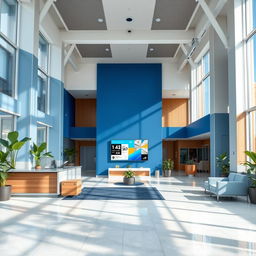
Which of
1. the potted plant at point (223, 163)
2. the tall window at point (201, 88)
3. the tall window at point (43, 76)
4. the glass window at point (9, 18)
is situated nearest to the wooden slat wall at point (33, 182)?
the tall window at point (43, 76)

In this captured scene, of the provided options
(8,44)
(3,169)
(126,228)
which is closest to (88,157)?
(8,44)

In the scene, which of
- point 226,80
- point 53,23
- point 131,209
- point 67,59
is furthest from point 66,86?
point 131,209

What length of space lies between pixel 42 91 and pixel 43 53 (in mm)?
1707

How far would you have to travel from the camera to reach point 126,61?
16688 millimetres

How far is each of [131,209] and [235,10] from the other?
7.25 m

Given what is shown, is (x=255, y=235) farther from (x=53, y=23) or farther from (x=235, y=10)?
(x=53, y=23)

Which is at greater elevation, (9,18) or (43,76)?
(9,18)

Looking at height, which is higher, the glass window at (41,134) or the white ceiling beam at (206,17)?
the white ceiling beam at (206,17)

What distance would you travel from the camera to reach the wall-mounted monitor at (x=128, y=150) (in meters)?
16.2

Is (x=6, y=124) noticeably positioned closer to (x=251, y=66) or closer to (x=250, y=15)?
(x=251, y=66)

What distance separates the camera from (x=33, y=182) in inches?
331

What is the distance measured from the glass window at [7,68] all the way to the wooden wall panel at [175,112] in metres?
12.8

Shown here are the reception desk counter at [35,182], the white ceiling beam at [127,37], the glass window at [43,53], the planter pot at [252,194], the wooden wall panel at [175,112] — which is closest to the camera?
the planter pot at [252,194]

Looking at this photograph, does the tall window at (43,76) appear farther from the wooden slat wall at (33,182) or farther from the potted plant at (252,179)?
the potted plant at (252,179)
